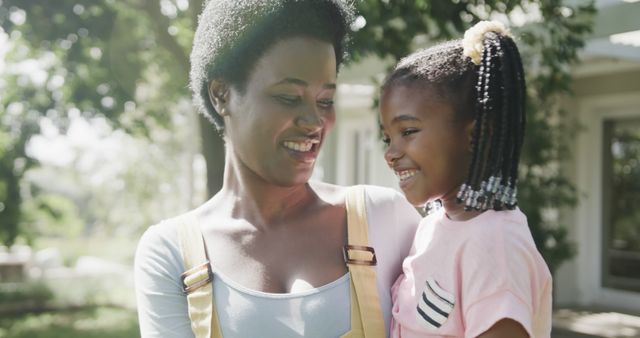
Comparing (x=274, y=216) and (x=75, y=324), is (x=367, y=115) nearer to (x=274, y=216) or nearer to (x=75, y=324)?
(x=75, y=324)

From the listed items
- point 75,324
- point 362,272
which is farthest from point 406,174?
point 75,324

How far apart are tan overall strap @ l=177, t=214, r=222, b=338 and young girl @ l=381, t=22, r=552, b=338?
0.42 m

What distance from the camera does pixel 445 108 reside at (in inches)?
71.3

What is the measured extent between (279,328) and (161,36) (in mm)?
4831

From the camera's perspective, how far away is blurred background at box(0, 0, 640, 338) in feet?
17.7

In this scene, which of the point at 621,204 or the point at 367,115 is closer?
the point at 621,204

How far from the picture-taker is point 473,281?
166 cm

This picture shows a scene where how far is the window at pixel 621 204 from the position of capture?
931 cm

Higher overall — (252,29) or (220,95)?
(252,29)

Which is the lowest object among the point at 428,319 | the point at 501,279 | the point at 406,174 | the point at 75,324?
the point at 75,324

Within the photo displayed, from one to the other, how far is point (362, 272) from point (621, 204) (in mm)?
8464

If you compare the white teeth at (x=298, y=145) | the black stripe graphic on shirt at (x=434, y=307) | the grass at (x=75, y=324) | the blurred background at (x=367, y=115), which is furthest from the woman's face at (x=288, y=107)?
the grass at (x=75, y=324)

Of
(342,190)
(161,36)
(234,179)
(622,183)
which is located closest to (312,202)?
(342,190)

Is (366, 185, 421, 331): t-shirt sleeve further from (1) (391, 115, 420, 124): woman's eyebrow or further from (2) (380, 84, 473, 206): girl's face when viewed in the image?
(1) (391, 115, 420, 124): woman's eyebrow
